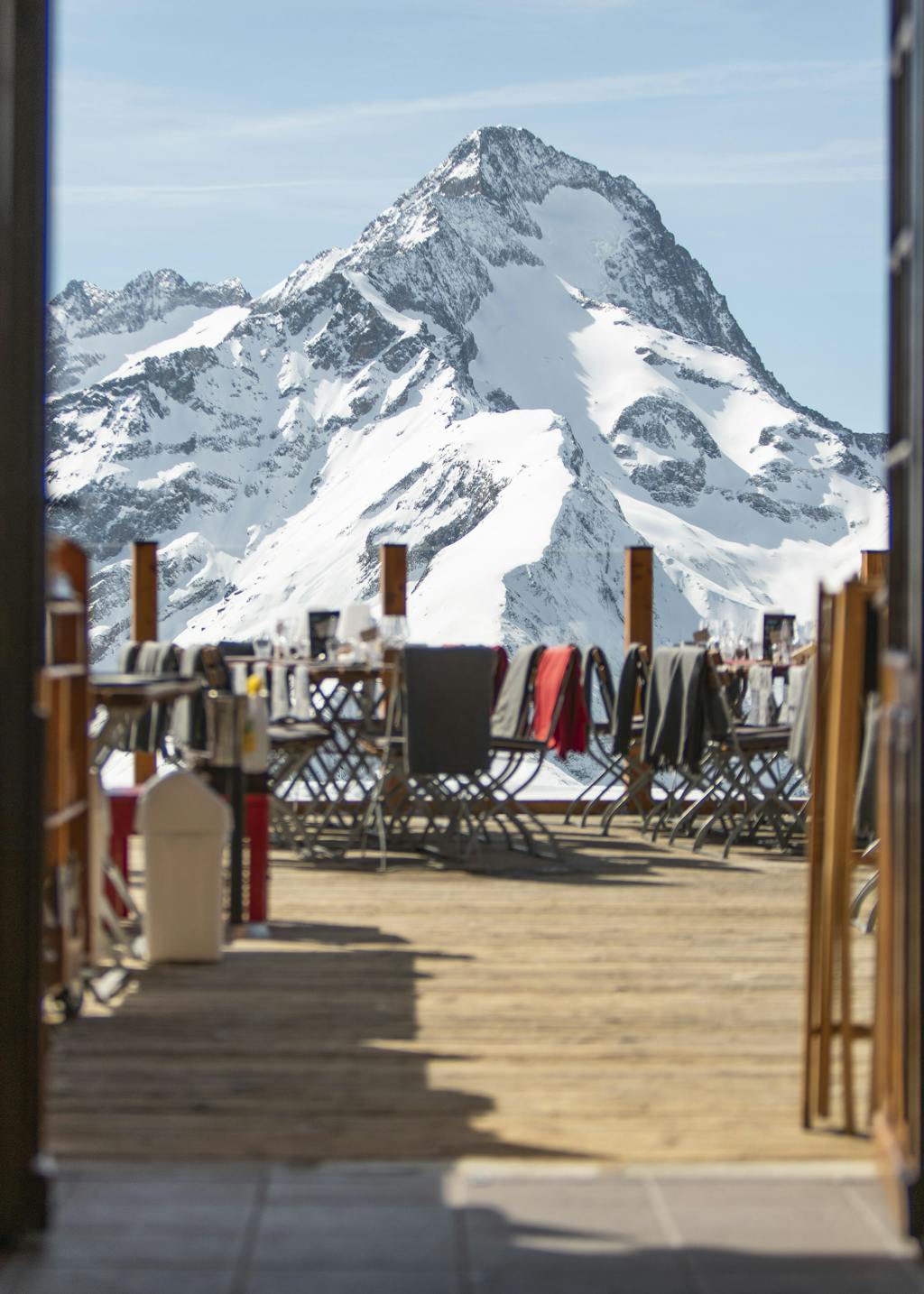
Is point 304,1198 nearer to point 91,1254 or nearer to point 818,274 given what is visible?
point 91,1254

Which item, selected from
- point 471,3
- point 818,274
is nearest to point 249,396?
point 818,274

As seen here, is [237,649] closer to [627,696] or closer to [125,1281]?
[627,696]

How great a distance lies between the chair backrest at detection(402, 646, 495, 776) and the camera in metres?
5.59

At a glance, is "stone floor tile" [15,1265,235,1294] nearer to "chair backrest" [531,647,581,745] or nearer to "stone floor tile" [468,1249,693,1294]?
"stone floor tile" [468,1249,693,1294]

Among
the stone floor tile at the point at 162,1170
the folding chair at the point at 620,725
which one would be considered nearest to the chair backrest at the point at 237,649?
the folding chair at the point at 620,725

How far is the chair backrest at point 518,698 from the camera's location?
21.1 ft

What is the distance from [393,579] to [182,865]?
4.13 m

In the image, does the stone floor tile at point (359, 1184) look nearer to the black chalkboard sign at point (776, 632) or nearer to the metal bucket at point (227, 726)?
the metal bucket at point (227, 726)

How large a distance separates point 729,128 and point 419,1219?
4755 cm

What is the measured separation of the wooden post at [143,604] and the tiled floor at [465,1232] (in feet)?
17.1

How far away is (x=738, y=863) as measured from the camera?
610 centimetres

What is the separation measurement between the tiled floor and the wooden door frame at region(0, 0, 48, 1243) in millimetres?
135

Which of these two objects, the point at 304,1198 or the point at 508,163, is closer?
the point at 304,1198

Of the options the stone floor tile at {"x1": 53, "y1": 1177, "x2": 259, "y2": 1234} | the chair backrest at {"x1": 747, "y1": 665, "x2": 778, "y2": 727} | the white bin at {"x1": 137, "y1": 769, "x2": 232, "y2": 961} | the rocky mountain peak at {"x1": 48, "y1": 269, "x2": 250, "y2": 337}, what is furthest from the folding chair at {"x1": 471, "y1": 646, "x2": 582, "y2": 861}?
the rocky mountain peak at {"x1": 48, "y1": 269, "x2": 250, "y2": 337}
